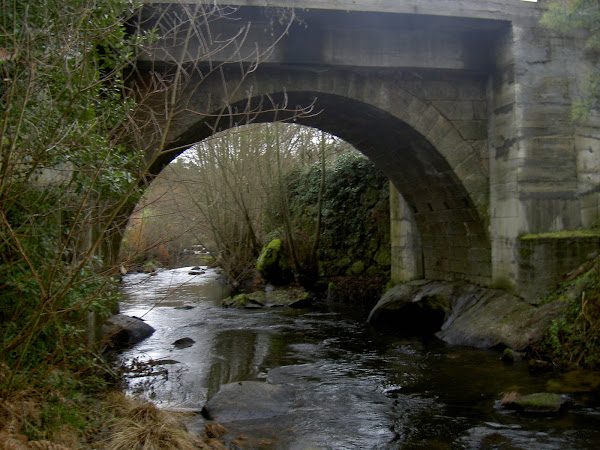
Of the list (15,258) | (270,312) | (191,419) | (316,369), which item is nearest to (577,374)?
(316,369)

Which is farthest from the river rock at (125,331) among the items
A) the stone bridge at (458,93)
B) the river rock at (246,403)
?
the river rock at (246,403)

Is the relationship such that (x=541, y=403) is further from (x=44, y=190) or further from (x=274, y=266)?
(x=274, y=266)

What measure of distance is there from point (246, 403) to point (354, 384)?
131 cm

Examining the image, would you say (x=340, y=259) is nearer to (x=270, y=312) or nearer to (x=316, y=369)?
(x=270, y=312)

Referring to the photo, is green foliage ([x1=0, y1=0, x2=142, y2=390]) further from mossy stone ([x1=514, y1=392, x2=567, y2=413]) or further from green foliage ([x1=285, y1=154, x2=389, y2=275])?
green foliage ([x1=285, y1=154, x2=389, y2=275])

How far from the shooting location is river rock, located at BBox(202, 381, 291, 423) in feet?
14.2

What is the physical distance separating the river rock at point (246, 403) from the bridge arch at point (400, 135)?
2.99 metres

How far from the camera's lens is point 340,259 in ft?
42.4

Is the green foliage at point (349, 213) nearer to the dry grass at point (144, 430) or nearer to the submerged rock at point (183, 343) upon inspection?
the submerged rock at point (183, 343)

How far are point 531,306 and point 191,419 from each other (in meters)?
4.34

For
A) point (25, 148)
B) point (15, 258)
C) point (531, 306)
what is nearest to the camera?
point (25, 148)

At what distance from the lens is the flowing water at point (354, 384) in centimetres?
382

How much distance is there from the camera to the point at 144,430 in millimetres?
3229

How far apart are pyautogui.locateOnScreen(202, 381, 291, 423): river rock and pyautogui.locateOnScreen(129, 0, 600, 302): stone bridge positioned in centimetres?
300
